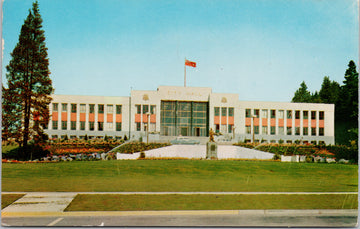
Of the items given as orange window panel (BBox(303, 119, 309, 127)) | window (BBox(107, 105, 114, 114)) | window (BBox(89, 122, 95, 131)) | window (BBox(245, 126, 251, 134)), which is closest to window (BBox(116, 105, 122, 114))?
window (BBox(107, 105, 114, 114))

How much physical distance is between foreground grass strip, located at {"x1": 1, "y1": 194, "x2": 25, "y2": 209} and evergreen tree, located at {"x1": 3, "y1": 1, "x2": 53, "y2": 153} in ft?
45.5

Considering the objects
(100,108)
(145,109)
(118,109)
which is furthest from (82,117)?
(145,109)

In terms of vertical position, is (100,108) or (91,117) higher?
(100,108)

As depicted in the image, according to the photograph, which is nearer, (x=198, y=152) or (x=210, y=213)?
(x=210, y=213)

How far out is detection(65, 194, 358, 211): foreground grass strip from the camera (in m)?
10.5

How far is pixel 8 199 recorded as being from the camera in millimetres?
11117

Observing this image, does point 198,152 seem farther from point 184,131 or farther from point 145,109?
point 184,131

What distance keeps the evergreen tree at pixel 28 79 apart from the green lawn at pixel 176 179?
7599mm

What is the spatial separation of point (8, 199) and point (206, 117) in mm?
48861

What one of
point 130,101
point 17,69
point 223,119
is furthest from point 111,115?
point 17,69

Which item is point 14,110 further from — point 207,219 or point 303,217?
point 303,217

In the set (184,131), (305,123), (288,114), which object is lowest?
(184,131)

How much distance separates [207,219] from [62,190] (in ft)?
20.1

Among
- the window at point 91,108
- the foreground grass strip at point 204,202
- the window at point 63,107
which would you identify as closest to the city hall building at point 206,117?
the window at point 91,108
